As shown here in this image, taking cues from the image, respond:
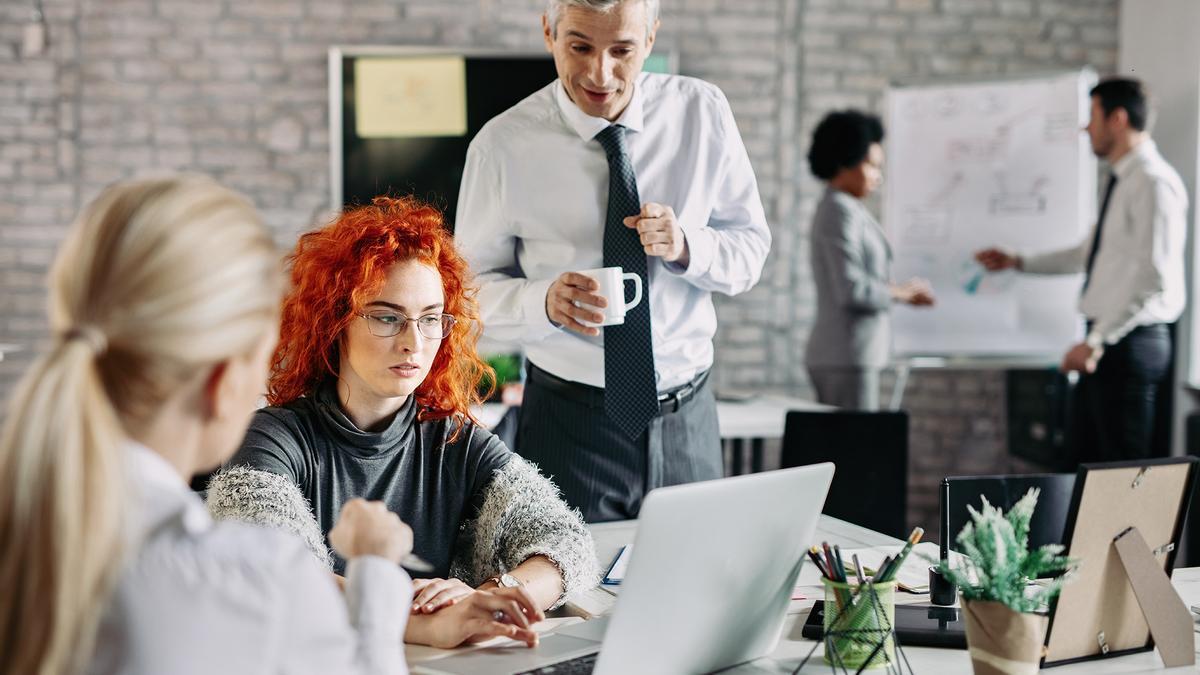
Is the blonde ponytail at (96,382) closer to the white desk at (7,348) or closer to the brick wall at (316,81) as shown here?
the white desk at (7,348)

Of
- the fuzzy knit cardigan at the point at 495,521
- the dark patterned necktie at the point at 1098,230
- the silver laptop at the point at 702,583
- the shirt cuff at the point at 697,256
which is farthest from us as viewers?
the dark patterned necktie at the point at 1098,230

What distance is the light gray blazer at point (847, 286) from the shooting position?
3811 millimetres

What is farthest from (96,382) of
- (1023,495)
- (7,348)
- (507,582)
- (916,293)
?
(916,293)

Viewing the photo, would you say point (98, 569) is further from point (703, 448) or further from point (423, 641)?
point (703, 448)

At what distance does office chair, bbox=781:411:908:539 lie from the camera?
271 centimetres

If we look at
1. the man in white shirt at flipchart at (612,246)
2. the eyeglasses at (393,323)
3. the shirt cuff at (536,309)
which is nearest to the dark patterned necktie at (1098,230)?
the man in white shirt at flipchart at (612,246)

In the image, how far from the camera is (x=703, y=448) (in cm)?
208

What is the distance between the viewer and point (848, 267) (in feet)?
12.5

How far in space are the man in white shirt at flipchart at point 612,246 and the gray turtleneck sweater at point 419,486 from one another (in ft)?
1.19

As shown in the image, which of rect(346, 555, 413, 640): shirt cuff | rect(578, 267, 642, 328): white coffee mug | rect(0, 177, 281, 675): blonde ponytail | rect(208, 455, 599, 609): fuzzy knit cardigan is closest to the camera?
rect(0, 177, 281, 675): blonde ponytail

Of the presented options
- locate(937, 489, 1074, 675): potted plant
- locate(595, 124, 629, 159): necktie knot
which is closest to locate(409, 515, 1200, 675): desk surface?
locate(937, 489, 1074, 675): potted plant

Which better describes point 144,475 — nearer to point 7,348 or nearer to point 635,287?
point 635,287

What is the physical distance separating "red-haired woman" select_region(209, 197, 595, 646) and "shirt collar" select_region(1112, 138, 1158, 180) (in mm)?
2847

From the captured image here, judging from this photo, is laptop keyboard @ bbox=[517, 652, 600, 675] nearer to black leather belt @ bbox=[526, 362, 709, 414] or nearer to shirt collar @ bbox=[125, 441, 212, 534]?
shirt collar @ bbox=[125, 441, 212, 534]
